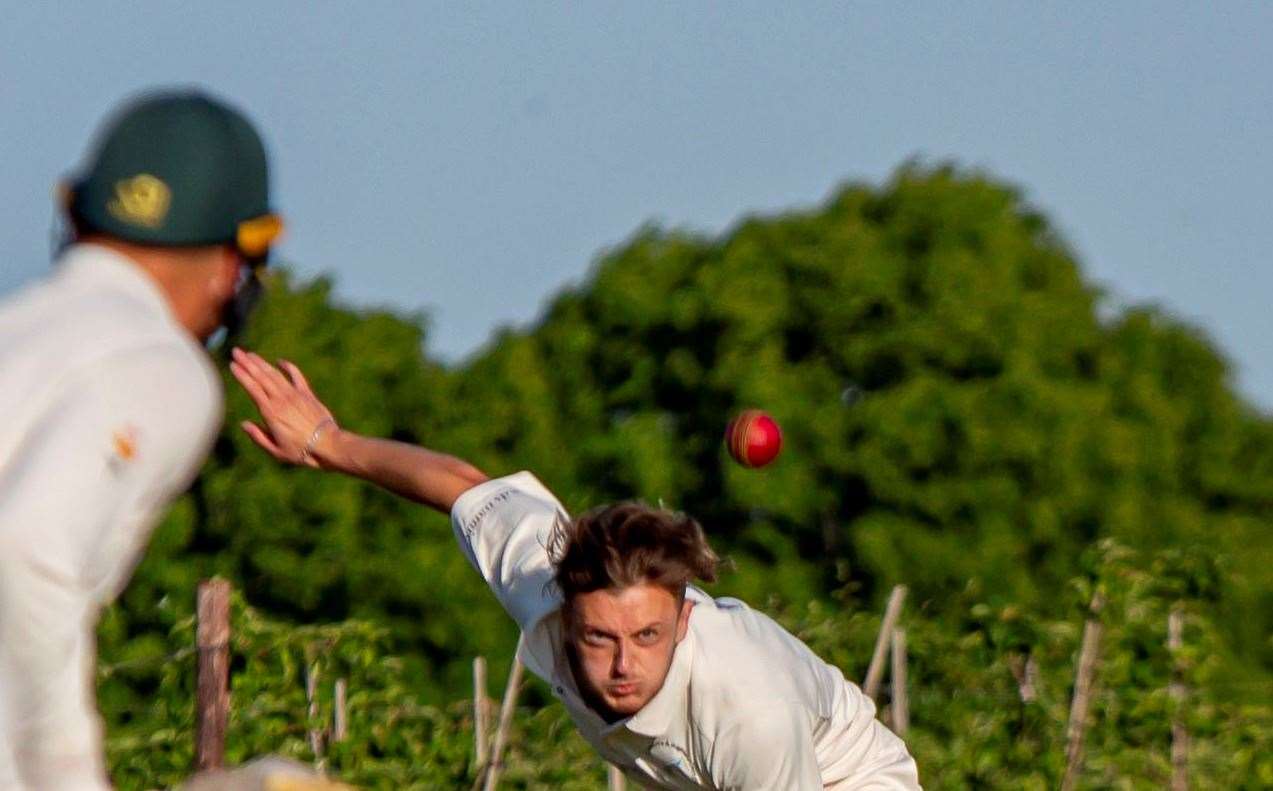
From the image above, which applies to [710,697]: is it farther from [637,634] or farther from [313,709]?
[313,709]

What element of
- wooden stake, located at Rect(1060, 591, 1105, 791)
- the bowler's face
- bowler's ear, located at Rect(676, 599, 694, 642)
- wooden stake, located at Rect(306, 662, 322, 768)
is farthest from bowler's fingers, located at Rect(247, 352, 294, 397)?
wooden stake, located at Rect(1060, 591, 1105, 791)

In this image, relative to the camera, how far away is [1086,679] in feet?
34.8

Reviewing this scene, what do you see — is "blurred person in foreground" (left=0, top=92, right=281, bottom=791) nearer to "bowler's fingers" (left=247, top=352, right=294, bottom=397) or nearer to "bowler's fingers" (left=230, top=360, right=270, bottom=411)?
"bowler's fingers" (left=230, top=360, right=270, bottom=411)

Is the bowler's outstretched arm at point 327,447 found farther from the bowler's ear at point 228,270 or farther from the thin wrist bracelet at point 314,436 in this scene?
the bowler's ear at point 228,270

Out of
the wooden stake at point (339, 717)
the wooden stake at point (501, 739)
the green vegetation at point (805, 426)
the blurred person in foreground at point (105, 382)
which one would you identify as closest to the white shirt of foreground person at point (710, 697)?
the blurred person in foreground at point (105, 382)

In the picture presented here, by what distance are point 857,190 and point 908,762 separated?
3365 centimetres

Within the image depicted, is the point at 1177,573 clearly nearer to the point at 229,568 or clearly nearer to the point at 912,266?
the point at 229,568

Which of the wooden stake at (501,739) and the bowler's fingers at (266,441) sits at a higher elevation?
the bowler's fingers at (266,441)

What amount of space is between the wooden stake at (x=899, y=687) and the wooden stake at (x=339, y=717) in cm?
227

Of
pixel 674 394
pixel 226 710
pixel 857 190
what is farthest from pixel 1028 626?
pixel 857 190

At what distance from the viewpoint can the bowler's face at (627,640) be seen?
5.58 metres

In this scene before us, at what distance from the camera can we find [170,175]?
143 inches

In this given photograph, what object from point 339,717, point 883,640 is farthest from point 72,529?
point 883,640

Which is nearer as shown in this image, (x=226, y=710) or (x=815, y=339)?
(x=226, y=710)
